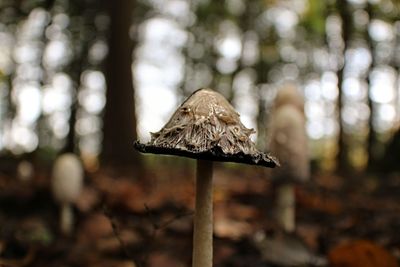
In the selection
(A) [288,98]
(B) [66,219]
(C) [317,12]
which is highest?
(C) [317,12]

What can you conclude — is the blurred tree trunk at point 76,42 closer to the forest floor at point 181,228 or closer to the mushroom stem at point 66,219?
the forest floor at point 181,228

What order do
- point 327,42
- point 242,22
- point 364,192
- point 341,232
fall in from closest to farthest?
1. point 341,232
2. point 364,192
3. point 327,42
4. point 242,22

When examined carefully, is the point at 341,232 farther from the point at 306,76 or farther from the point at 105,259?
the point at 306,76

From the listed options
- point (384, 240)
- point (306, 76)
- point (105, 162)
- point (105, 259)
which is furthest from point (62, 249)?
point (306, 76)

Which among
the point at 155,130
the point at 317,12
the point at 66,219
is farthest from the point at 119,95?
→ the point at 66,219

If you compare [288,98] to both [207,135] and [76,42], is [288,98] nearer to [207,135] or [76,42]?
[207,135]

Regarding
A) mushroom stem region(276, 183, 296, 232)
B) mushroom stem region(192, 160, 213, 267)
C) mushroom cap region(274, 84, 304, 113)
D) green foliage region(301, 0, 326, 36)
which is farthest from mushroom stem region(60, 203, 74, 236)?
green foliage region(301, 0, 326, 36)

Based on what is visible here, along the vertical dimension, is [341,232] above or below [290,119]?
below

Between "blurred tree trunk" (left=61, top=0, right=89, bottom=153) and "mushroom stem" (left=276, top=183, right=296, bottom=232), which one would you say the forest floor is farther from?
"blurred tree trunk" (left=61, top=0, right=89, bottom=153)
